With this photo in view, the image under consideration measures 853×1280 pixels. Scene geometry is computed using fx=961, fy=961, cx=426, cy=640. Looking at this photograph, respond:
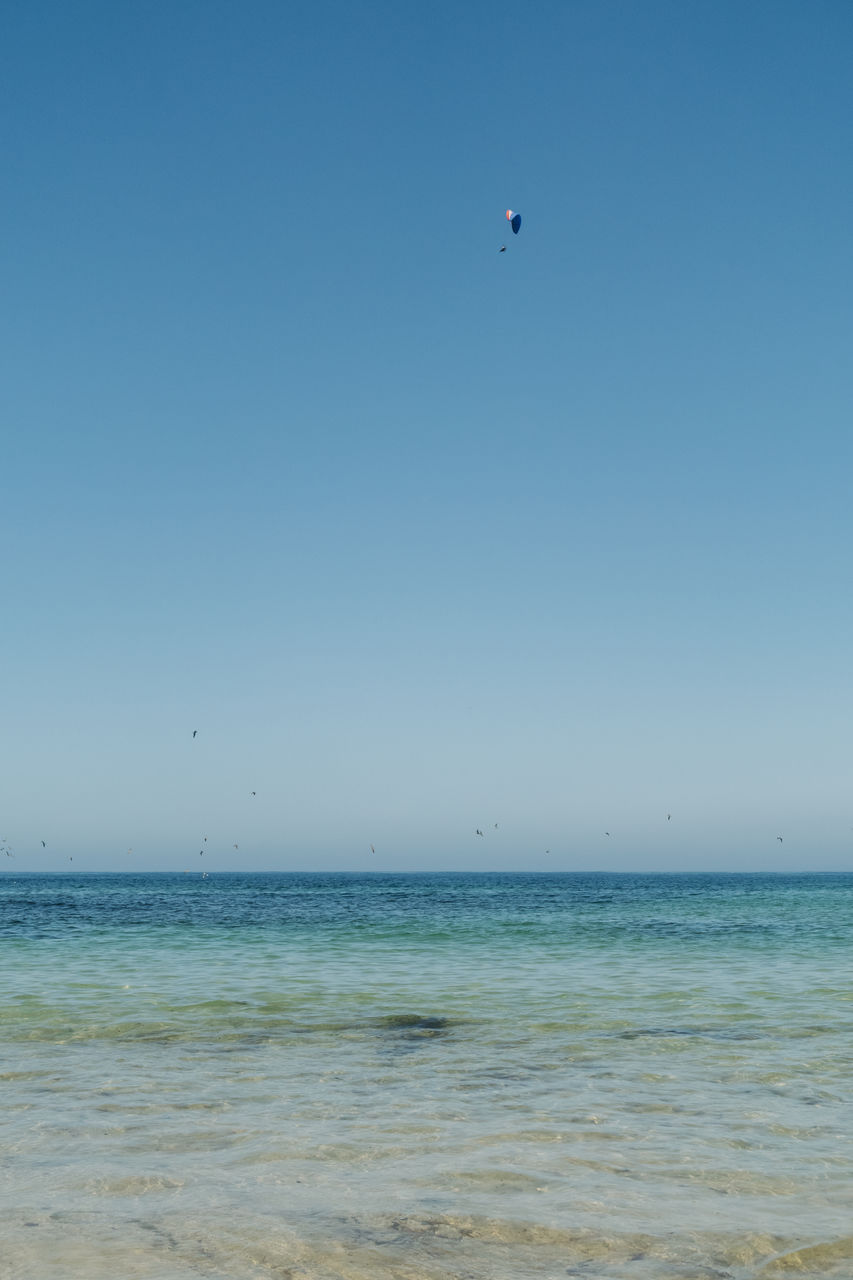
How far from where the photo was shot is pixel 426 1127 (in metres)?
9.41

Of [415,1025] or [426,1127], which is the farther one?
[415,1025]

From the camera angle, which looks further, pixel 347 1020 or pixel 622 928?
pixel 622 928

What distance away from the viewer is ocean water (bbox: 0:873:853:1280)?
6406 millimetres

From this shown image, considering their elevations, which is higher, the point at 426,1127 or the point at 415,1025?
the point at 426,1127

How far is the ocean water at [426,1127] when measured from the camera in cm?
641

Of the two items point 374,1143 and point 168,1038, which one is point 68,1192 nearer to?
point 374,1143

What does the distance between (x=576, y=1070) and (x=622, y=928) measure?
100ft

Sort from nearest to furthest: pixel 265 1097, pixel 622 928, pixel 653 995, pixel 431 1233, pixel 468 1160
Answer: pixel 431 1233, pixel 468 1160, pixel 265 1097, pixel 653 995, pixel 622 928

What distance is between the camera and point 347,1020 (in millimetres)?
15734

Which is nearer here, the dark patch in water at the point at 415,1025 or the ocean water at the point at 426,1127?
the ocean water at the point at 426,1127

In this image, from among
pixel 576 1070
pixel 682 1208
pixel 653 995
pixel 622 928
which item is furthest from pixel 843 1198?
pixel 622 928

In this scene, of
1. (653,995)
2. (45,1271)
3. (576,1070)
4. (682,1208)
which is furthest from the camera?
(653,995)

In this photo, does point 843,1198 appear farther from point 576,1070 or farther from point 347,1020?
point 347,1020

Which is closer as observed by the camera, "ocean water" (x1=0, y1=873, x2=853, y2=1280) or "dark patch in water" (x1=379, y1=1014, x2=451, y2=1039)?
"ocean water" (x1=0, y1=873, x2=853, y2=1280)
